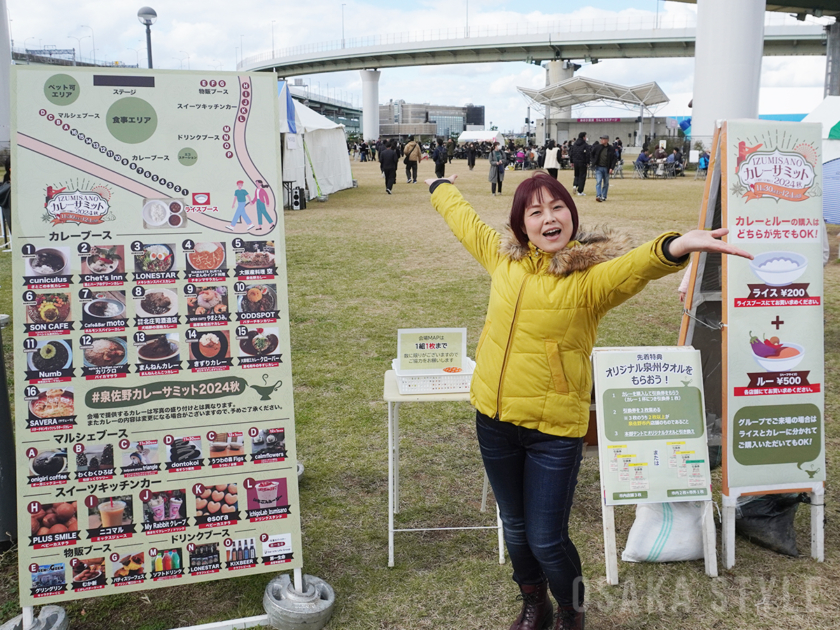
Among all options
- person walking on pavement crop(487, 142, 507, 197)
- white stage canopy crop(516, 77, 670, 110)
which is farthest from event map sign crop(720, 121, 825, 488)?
white stage canopy crop(516, 77, 670, 110)

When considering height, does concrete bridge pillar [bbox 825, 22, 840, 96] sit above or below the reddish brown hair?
above

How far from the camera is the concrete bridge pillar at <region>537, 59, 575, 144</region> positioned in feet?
Answer: 167

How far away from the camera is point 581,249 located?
2.33 metres

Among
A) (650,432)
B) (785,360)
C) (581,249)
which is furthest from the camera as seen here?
(785,360)

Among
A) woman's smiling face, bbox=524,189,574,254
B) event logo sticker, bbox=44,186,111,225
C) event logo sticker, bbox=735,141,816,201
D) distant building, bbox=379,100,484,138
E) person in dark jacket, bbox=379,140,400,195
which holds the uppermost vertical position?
distant building, bbox=379,100,484,138

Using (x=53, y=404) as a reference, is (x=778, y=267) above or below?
above

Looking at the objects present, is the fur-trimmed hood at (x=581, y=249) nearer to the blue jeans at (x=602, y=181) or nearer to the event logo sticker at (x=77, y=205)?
the event logo sticker at (x=77, y=205)

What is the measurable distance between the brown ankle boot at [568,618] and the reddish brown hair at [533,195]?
1.35 m

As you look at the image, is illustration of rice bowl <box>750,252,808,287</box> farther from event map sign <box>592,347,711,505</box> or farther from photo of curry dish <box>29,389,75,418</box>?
photo of curry dish <box>29,389,75,418</box>

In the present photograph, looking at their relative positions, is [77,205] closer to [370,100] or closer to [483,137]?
[483,137]

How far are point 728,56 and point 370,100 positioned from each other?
42.4 meters

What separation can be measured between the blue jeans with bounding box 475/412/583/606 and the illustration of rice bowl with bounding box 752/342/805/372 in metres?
1.33

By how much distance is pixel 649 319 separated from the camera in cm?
745

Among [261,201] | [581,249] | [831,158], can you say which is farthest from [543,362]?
[831,158]
